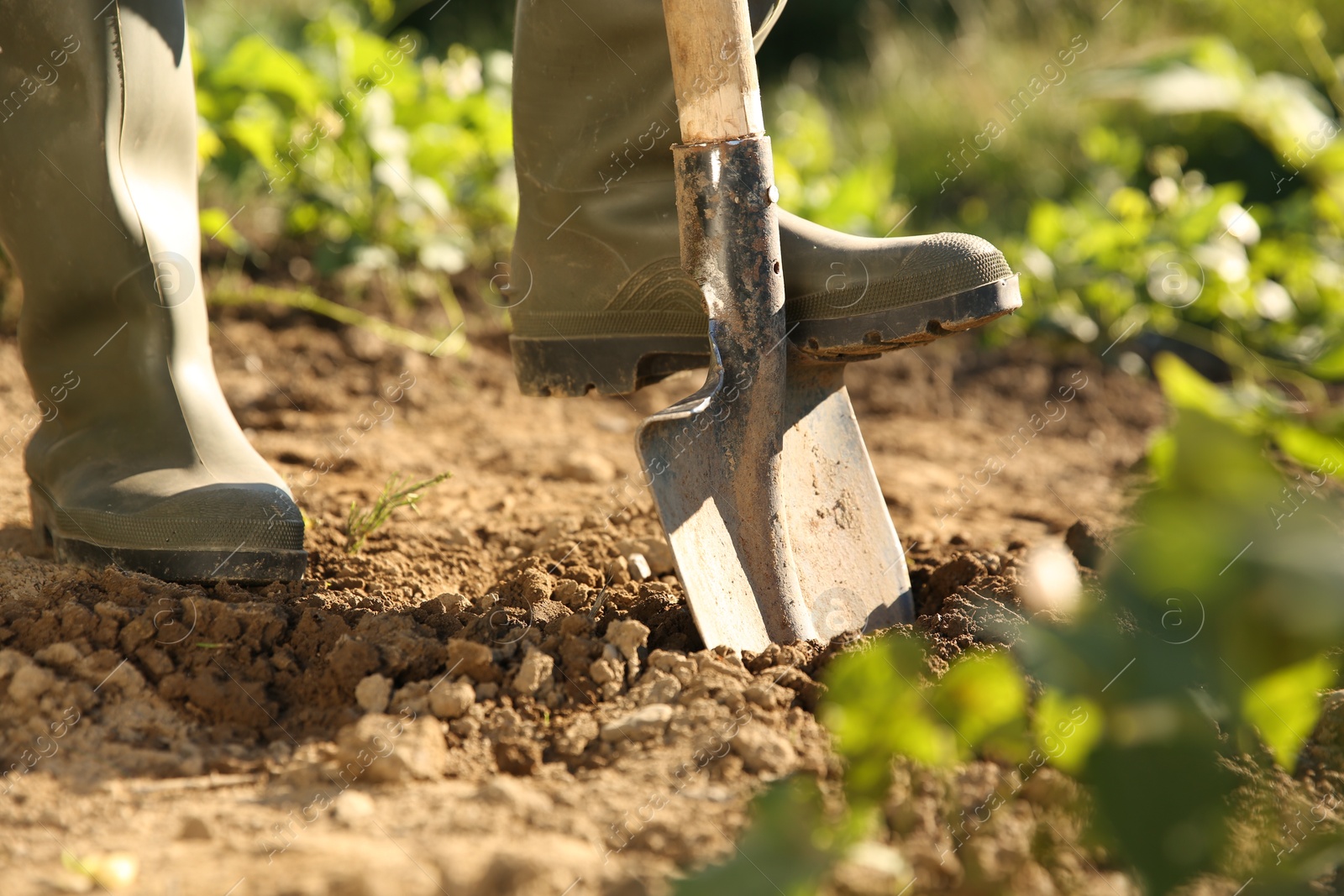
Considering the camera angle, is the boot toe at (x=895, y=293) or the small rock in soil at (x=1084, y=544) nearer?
the boot toe at (x=895, y=293)

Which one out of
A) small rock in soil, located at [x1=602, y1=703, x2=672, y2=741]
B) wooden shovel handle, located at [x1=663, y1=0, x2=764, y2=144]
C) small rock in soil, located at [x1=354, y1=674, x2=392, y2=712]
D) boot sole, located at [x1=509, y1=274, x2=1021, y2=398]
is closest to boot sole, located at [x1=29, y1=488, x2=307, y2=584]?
small rock in soil, located at [x1=354, y1=674, x2=392, y2=712]

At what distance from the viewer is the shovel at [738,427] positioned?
4.82ft

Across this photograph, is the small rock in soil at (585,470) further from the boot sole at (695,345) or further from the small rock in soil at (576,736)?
the small rock in soil at (576,736)

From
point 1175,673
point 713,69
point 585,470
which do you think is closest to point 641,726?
point 1175,673

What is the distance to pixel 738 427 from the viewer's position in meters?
1.56

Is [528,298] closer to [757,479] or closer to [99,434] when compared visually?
[757,479]

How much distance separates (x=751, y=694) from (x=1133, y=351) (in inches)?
108

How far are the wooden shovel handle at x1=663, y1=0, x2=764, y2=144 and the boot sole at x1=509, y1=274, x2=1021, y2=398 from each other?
0.32 m

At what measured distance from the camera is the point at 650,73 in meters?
1.71

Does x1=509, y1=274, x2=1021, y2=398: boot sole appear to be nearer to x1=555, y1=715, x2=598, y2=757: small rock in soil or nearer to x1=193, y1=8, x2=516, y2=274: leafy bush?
x1=555, y1=715, x2=598, y2=757: small rock in soil

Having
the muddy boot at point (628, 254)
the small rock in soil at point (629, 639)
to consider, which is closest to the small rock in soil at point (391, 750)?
the small rock in soil at point (629, 639)

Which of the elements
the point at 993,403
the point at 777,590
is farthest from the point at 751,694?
the point at 993,403

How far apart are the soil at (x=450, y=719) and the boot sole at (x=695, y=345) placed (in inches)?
10.7

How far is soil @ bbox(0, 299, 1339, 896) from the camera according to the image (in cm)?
96
